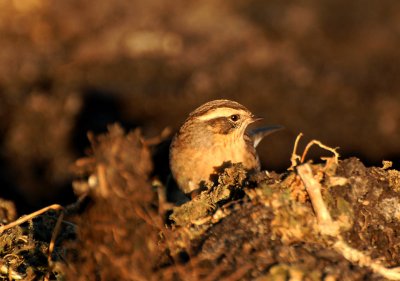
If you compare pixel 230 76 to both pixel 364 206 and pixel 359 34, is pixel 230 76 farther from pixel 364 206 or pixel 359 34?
pixel 364 206

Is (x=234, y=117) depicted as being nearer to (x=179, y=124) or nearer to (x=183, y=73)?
(x=179, y=124)

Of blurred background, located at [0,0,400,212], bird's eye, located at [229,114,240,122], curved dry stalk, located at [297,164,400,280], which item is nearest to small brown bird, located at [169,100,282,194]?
bird's eye, located at [229,114,240,122]

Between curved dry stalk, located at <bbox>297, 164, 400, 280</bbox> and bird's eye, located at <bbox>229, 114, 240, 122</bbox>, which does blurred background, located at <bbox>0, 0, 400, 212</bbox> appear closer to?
bird's eye, located at <bbox>229, 114, 240, 122</bbox>

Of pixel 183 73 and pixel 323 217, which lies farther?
pixel 183 73

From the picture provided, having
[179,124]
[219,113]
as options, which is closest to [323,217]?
[219,113]

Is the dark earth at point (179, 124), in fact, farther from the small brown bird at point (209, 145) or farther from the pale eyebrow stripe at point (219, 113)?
the pale eyebrow stripe at point (219, 113)

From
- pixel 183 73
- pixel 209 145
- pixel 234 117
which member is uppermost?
pixel 183 73

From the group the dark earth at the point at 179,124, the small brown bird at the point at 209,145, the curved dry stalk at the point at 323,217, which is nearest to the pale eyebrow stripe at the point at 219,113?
the small brown bird at the point at 209,145
